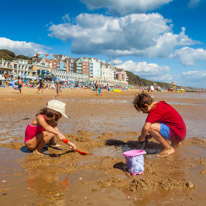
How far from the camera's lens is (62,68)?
94438mm

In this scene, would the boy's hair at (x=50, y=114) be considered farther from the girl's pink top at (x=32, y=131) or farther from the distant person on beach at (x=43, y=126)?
the girl's pink top at (x=32, y=131)

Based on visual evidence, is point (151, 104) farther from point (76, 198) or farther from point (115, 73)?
point (115, 73)

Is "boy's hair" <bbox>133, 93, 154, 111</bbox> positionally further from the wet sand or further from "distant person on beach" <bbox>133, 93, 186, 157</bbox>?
the wet sand

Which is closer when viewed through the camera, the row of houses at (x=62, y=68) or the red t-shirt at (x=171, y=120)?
the red t-shirt at (x=171, y=120)

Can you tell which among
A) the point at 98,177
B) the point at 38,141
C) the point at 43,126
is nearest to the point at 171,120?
the point at 98,177

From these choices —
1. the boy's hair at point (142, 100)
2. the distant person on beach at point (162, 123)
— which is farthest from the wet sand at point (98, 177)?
the boy's hair at point (142, 100)

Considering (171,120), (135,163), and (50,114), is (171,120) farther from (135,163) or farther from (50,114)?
(50,114)

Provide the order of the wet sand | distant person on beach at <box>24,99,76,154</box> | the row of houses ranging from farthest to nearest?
the row of houses → distant person on beach at <box>24,99,76,154</box> → the wet sand

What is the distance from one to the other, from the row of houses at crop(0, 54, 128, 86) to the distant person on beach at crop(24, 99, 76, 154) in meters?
56.6

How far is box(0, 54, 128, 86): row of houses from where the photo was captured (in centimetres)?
6406

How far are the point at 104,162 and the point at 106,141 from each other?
1427mm

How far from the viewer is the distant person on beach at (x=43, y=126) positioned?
364 centimetres

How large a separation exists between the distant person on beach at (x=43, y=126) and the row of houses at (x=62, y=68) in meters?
56.6

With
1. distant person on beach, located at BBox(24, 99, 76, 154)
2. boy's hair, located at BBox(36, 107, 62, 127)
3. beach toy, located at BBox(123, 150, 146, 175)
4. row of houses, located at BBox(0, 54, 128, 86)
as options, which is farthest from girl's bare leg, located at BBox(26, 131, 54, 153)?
row of houses, located at BBox(0, 54, 128, 86)
